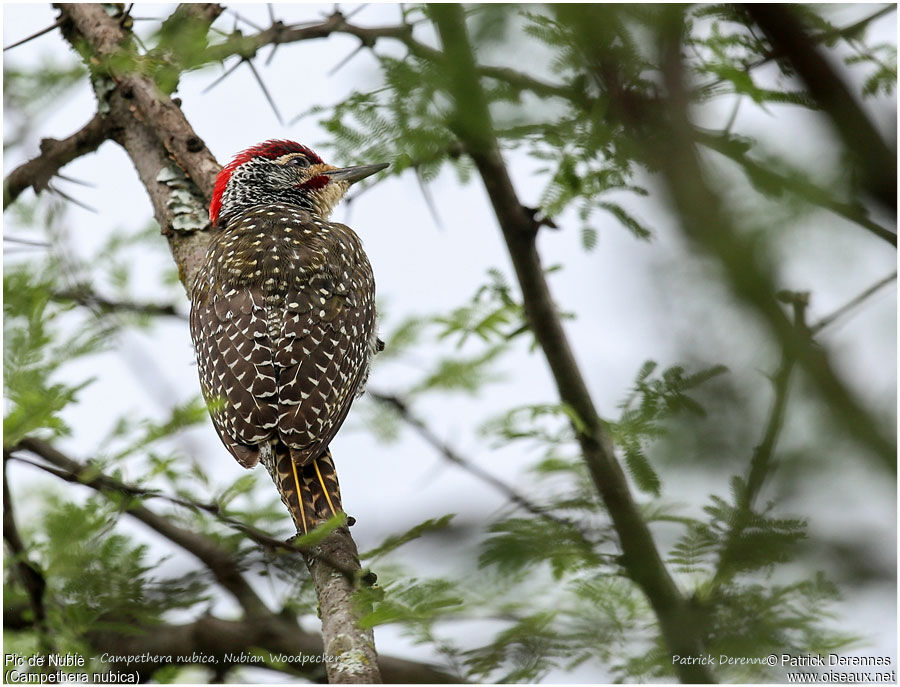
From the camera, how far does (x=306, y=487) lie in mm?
3930

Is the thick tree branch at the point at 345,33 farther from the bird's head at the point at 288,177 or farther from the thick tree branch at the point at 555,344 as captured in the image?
the bird's head at the point at 288,177

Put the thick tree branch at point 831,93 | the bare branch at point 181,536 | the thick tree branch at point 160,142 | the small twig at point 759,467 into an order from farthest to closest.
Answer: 1. the thick tree branch at point 160,142
2. the bare branch at point 181,536
3. the small twig at point 759,467
4. the thick tree branch at point 831,93

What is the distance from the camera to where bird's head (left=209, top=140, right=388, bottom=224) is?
5.82 metres

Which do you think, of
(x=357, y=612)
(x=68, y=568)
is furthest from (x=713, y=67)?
(x=68, y=568)

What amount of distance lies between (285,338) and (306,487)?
2.37 feet

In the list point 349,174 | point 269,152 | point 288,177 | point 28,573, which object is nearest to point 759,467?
point 28,573

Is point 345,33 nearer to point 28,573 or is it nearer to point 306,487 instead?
point 306,487

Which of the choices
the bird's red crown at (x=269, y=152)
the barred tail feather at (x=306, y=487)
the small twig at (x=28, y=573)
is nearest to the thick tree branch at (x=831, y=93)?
the barred tail feather at (x=306, y=487)

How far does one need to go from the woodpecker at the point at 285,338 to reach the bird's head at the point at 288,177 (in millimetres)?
356

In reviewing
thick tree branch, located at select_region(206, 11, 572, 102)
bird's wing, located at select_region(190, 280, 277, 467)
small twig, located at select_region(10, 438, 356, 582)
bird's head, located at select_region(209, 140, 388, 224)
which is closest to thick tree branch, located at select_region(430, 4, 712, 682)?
thick tree branch, located at select_region(206, 11, 572, 102)

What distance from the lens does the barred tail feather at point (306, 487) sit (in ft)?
12.4

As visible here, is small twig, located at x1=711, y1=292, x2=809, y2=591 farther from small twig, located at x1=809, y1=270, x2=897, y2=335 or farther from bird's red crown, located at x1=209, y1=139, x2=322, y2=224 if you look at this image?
bird's red crown, located at x1=209, y1=139, x2=322, y2=224

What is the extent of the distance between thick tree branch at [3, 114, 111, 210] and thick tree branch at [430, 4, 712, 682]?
2.22m

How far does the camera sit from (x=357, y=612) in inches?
121
